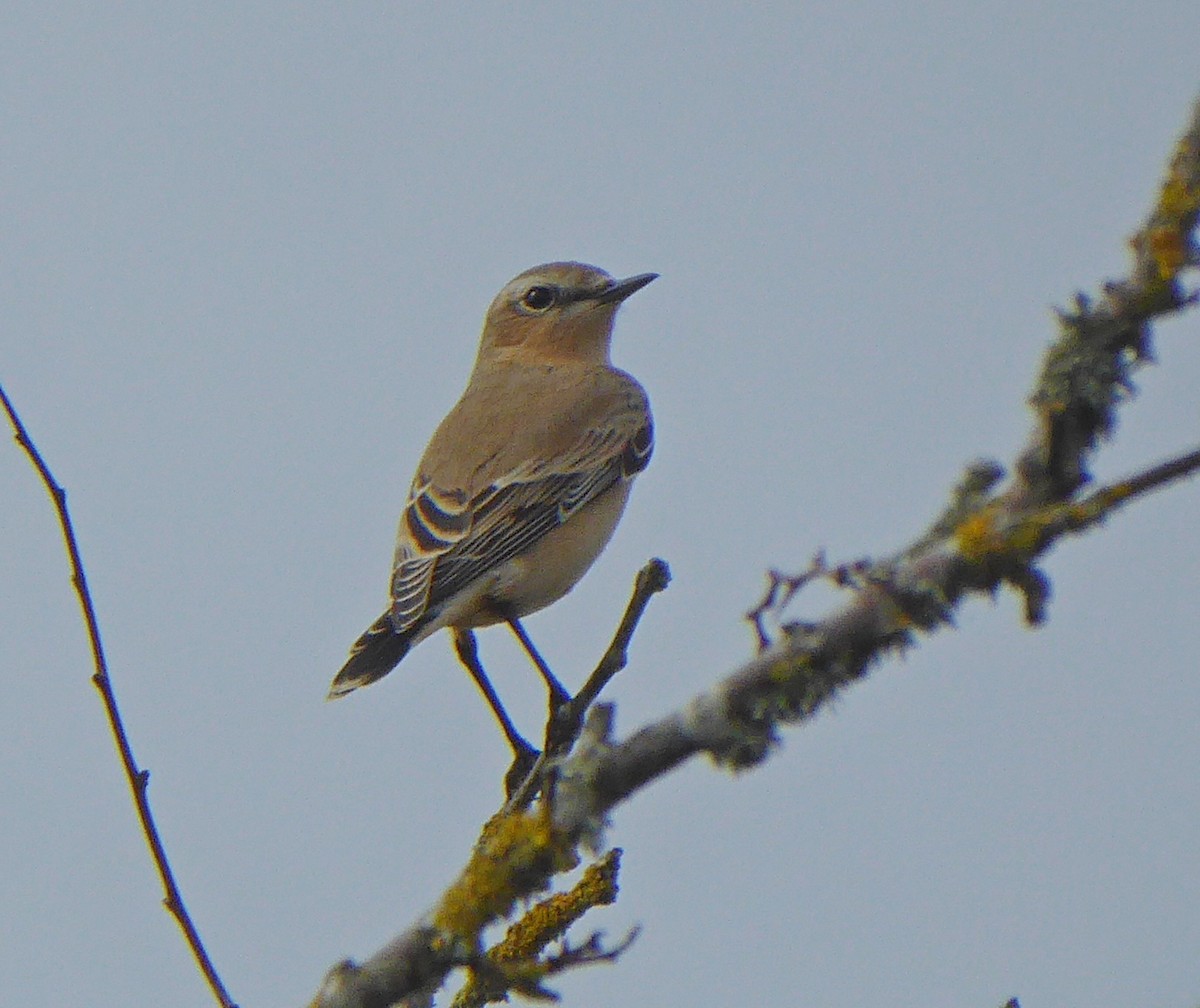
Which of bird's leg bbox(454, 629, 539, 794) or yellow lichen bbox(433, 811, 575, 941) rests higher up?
bird's leg bbox(454, 629, 539, 794)

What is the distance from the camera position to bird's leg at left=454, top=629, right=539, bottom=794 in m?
7.13

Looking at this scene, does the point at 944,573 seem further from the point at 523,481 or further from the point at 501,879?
the point at 523,481

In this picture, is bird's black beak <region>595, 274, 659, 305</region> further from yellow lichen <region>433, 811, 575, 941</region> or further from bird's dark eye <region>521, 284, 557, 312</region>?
yellow lichen <region>433, 811, 575, 941</region>

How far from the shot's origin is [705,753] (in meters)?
2.61

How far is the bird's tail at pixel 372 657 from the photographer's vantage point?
6840 mm

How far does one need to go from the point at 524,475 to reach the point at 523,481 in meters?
0.06

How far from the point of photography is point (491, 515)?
8188 mm

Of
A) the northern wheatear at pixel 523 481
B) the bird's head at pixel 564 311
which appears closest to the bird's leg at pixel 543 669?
the northern wheatear at pixel 523 481

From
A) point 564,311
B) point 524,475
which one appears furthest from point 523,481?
point 564,311

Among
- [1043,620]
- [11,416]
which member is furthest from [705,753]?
[11,416]

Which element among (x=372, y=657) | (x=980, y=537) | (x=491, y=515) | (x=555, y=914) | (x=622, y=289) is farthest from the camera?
(x=622, y=289)

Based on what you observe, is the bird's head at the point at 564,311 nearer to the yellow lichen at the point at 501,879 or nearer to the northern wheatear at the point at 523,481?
the northern wheatear at the point at 523,481

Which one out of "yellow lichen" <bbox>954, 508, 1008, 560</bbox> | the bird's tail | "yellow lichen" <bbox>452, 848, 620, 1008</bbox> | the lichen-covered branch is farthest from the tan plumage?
"yellow lichen" <bbox>954, 508, 1008, 560</bbox>

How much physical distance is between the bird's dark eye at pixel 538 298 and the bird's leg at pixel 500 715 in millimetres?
2974
